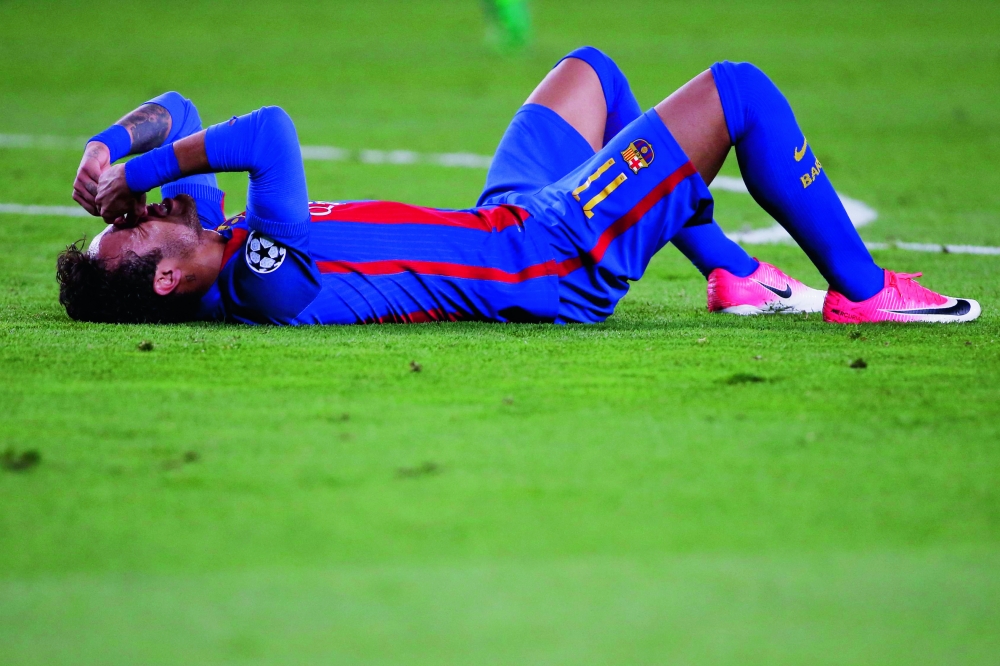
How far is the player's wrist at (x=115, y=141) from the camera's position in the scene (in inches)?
129

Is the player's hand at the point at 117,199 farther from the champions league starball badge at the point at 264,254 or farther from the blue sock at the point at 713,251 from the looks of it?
the blue sock at the point at 713,251

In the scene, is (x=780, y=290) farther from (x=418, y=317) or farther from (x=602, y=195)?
(x=418, y=317)

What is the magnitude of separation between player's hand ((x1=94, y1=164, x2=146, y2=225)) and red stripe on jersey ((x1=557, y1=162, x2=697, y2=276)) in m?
1.06

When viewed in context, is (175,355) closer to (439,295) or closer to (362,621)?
(439,295)

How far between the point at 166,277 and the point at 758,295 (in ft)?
5.41

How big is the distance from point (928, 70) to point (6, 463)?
451 inches

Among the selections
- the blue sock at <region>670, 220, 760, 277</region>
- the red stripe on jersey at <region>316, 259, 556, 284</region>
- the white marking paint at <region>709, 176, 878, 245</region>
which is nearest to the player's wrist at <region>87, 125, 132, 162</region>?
the red stripe on jersey at <region>316, 259, 556, 284</region>

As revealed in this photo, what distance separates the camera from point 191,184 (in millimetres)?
3463

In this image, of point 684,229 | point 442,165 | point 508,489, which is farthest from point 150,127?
point 442,165

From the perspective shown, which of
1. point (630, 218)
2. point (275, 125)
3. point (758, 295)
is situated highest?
point (275, 125)

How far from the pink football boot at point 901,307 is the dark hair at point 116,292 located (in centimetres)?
170

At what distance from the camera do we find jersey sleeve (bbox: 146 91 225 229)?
341 cm

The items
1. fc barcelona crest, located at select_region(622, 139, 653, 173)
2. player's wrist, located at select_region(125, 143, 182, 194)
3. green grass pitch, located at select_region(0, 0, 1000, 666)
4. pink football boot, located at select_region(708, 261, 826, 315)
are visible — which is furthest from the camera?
pink football boot, located at select_region(708, 261, 826, 315)

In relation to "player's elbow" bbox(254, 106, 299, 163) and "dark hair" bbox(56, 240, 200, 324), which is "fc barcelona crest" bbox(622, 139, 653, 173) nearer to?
"player's elbow" bbox(254, 106, 299, 163)
